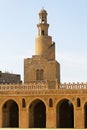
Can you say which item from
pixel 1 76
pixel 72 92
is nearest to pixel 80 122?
pixel 72 92

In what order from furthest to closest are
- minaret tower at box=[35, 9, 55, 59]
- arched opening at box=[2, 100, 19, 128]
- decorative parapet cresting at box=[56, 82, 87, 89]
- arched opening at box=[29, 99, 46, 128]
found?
minaret tower at box=[35, 9, 55, 59], arched opening at box=[29, 99, 46, 128], arched opening at box=[2, 100, 19, 128], decorative parapet cresting at box=[56, 82, 87, 89]

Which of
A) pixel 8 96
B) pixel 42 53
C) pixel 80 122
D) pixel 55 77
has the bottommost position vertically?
pixel 80 122

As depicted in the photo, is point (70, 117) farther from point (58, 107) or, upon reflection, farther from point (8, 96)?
point (8, 96)

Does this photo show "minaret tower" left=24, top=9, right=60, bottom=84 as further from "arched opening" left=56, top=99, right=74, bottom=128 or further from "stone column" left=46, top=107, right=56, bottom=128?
"stone column" left=46, top=107, right=56, bottom=128

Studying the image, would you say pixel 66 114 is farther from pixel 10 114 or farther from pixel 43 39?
pixel 43 39

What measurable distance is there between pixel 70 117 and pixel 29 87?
542 centimetres

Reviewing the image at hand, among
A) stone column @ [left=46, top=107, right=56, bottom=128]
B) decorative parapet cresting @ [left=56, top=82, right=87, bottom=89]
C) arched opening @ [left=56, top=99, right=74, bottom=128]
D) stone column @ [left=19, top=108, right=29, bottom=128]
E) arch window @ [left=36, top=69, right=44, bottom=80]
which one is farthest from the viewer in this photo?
arch window @ [left=36, top=69, right=44, bottom=80]

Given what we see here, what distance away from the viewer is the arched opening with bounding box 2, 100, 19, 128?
35.6 metres

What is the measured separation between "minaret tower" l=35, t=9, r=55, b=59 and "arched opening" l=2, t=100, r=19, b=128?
658 centimetres

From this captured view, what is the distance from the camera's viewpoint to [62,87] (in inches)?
1296

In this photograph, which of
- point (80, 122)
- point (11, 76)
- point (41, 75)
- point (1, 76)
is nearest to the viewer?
point (80, 122)

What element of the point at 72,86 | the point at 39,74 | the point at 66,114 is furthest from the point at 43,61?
the point at 72,86

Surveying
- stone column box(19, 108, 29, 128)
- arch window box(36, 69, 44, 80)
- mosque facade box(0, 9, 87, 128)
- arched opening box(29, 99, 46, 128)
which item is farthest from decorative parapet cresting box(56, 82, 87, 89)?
arch window box(36, 69, 44, 80)

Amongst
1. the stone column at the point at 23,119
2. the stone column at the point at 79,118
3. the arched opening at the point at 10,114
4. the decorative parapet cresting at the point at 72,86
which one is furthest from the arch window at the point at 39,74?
the stone column at the point at 79,118
